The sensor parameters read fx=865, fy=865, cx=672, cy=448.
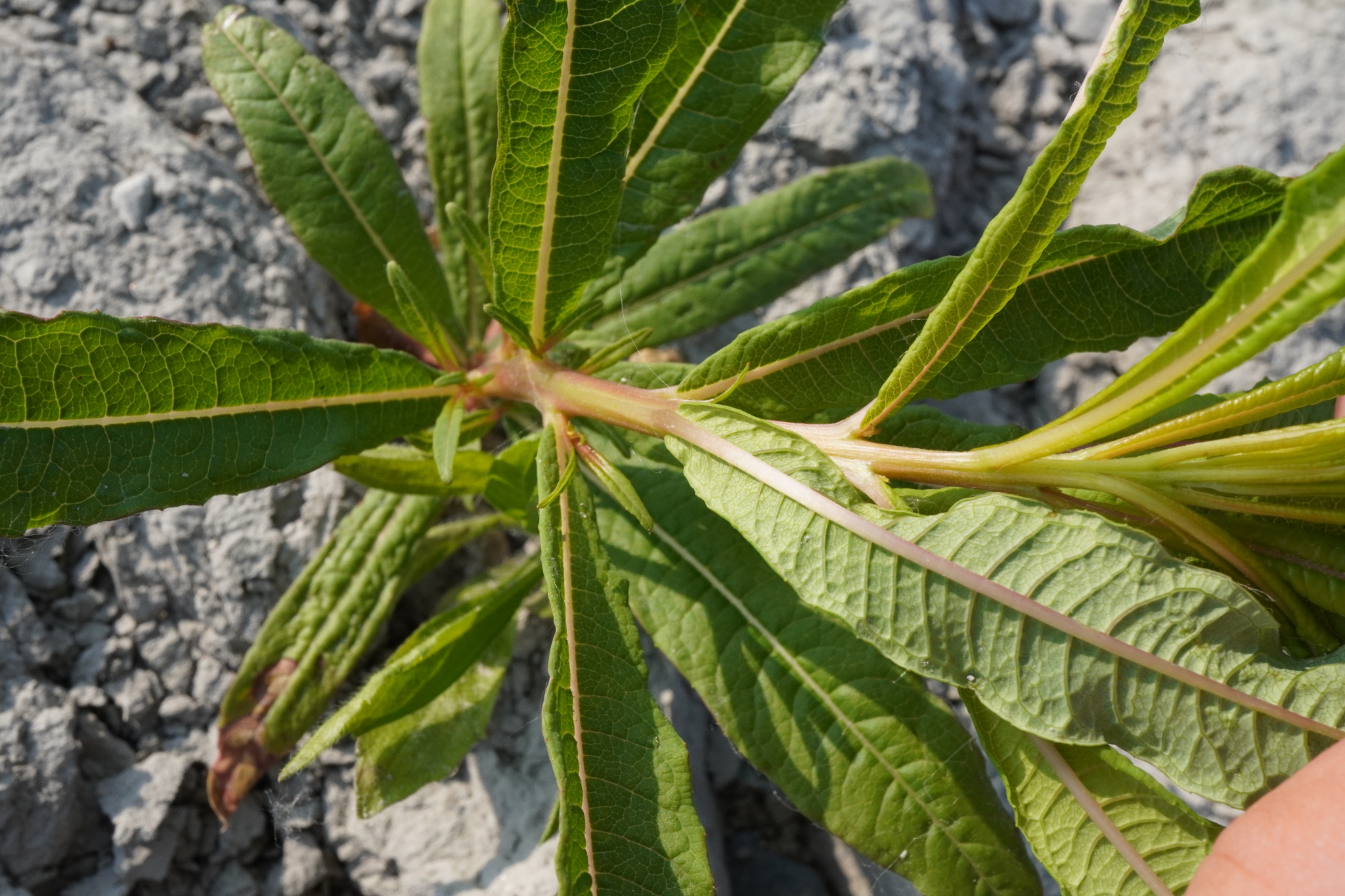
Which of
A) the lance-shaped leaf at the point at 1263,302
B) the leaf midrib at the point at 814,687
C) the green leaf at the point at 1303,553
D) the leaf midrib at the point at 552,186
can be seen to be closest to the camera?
the lance-shaped leaf at the point at 1263,302

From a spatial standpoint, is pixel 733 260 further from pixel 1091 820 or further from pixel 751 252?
pixel 1091 820

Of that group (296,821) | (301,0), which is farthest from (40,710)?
(301,0)

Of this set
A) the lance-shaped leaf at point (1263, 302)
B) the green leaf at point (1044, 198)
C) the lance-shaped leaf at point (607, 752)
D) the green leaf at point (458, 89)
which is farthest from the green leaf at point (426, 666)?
the lance-shaped leaf at point (1263, 302)

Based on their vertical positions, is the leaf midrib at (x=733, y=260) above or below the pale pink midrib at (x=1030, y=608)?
above

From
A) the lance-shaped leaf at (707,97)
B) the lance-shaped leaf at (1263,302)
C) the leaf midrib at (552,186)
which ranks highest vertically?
the lance-shaped leaf at (707,97)

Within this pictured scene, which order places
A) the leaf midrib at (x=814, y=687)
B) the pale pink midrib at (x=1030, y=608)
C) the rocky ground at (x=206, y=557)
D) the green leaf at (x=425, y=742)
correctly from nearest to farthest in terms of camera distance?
the pale pink midrib at (x=1030, y=608), the leaf midrib at (x=814, y=687), the green leaf at (x=425, y=742), the rocky ground at (x=206, y=557)

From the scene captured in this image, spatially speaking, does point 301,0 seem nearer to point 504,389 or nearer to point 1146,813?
point 504,389

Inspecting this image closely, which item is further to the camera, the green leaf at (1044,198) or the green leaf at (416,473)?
the green leaf at (416,473)

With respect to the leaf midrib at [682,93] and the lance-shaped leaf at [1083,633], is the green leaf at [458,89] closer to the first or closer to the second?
the leaf midrib at [682,93]
